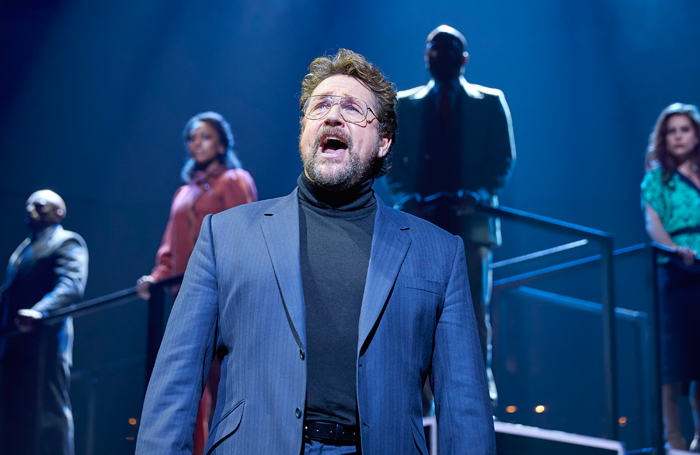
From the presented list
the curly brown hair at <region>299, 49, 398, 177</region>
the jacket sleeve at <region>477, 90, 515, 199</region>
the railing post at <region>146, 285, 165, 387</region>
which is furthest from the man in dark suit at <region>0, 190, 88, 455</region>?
the curly brown hair at <region>299, 49, 398, 177</region>

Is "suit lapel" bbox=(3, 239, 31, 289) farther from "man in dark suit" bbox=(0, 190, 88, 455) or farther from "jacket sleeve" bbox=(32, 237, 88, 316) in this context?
"jacket sleeve" bbox=(32, 237, 88, 316)

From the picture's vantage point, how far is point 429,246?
4.50 feet

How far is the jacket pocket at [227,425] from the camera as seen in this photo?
1.12m

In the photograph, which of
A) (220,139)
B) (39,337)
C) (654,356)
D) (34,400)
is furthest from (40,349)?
(654,356)

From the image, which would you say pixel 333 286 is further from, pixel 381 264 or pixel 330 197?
pixel 330 197

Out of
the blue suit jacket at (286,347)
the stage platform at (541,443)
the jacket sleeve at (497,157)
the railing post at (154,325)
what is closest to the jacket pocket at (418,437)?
the blue suit jacket at (286,347)

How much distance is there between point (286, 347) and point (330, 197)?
39 centimetres

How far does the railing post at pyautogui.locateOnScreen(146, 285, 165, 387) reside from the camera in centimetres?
309

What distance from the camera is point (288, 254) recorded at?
1226 millimetres

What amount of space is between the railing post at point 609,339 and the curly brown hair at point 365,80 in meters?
1.88

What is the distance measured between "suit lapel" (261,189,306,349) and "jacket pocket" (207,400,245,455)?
171 mm

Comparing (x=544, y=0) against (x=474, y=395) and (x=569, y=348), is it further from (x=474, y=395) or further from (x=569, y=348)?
(x=474, y=395)

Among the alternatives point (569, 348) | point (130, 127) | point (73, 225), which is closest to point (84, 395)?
point (73, 225)

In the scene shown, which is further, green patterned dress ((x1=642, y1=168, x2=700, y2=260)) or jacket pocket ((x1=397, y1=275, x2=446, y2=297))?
green patterned dress ((x1=642, y1=168, x2=700, y2=260))
